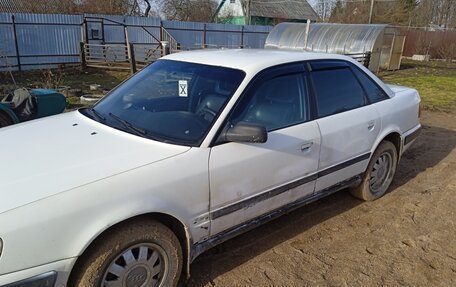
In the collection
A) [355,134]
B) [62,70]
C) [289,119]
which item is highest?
[289,119]

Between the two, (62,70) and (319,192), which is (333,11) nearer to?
(62,70)

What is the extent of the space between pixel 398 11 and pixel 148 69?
48.2 m

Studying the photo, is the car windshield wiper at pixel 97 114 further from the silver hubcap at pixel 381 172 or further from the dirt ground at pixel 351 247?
the silver hubcap at pixel 381 172

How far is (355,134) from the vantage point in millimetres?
3635

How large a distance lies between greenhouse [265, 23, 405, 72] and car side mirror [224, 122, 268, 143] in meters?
16.7

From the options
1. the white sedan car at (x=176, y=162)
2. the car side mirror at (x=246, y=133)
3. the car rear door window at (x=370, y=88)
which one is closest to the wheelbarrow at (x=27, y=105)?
the white sedan car at (x=176, y=162)

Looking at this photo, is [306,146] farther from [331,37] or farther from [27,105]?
[331,37]

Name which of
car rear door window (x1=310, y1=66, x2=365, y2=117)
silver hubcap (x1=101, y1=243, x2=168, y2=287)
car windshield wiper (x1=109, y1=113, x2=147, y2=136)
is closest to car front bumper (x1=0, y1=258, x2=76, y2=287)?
silver hubcap (x1=101, y1=243, x2=168, y2=287)

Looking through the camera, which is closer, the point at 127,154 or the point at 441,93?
the point at 127,154

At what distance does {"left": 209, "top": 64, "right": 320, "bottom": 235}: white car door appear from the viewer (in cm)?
268

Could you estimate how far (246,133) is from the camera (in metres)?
2.55

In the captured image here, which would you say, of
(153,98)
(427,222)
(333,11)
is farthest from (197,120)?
(333,11)

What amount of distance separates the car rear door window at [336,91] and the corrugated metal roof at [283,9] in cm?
3888

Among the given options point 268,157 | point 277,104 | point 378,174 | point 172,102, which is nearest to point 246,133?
point 268,157
